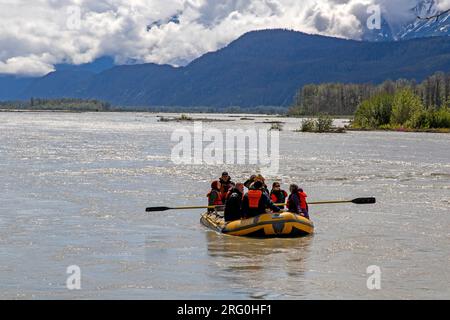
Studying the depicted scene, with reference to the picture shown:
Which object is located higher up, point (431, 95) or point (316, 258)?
point (431, 95)

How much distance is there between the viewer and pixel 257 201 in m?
24.1

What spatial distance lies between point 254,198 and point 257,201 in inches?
5.5

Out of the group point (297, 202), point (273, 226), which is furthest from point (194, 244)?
point (297, 202)

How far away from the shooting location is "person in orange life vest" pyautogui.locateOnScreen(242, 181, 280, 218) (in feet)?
79.0

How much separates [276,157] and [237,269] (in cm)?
4650

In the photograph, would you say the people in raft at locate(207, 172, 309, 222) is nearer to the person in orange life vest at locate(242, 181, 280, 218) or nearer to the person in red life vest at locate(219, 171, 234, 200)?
the person in orange life vest at locate(242, 181, 280, 218)

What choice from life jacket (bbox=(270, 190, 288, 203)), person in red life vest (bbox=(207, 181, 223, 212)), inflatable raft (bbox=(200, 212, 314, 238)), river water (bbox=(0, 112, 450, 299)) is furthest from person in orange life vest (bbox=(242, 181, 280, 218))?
person in red life vest (bbox=(207, 181, 223, 212))

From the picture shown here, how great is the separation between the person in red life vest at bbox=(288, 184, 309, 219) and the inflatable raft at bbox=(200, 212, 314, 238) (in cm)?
59

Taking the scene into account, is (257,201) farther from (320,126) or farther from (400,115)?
(400,115)
